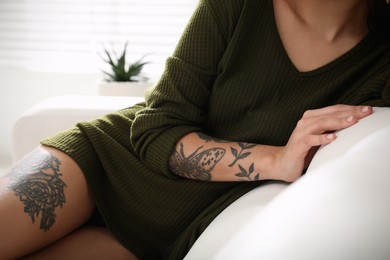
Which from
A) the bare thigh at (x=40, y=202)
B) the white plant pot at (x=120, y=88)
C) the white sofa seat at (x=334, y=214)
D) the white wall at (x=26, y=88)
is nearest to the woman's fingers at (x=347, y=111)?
the white sofa seat at (x=334, y=214)

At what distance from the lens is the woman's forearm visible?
132 centimetres

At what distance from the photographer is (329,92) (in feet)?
4.62

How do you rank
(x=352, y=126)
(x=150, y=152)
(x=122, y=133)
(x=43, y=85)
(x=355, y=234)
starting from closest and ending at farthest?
1. (x=355, y=234)
2. (x=352, y=126)
3. (x=150, y=152)
4. (x=122, y=133)
5. (x=43, y=85)

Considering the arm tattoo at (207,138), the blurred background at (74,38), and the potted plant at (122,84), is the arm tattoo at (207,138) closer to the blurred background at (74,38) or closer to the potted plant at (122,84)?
the potted plant at (122,84)

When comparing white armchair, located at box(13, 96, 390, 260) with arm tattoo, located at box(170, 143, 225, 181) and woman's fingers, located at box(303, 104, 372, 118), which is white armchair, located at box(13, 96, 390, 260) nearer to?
woman's fingers, located at box(303, 104, 372, 118)

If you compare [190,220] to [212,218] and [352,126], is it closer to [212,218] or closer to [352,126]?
[212,218]

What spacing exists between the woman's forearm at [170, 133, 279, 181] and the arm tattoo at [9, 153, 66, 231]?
0.26m

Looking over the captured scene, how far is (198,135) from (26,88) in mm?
2594

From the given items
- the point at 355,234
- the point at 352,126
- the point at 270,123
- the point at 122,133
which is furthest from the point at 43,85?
the point at 355,234

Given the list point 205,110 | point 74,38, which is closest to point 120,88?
point 74,38

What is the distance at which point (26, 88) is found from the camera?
380 centimetres

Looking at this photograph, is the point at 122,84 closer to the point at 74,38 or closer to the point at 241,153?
the point at 74,38

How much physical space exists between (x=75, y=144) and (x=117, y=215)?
0.20 metres

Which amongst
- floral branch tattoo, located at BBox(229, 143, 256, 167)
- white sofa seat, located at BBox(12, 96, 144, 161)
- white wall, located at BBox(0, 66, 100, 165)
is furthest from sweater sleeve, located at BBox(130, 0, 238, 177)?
white wall, located at BBox(0, 66, 100, 165)
